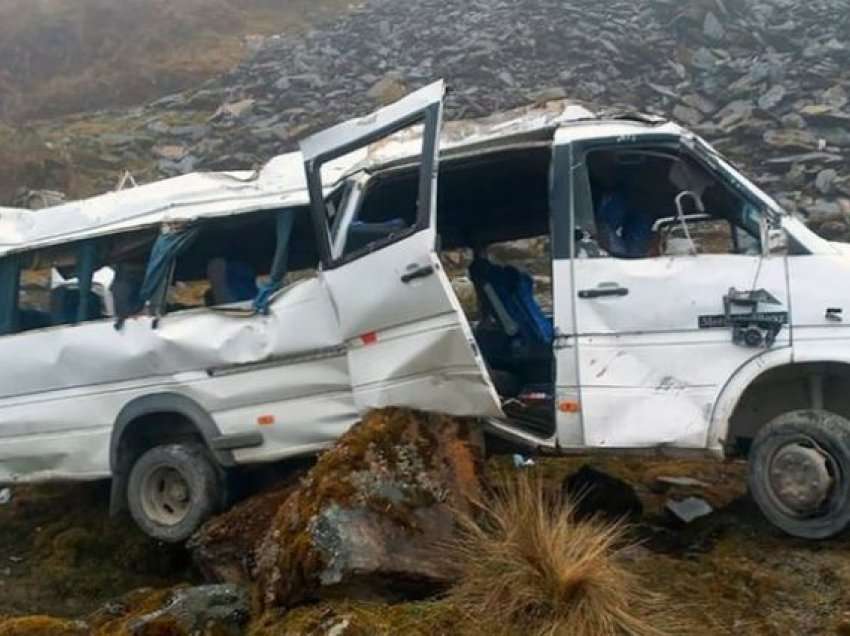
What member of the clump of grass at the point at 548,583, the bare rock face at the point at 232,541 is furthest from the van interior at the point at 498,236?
the bare rock face at the point at 232,541

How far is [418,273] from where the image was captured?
5664mm

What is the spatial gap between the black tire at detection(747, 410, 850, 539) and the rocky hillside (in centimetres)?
1067

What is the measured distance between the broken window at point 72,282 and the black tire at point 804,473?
4027 millimetres

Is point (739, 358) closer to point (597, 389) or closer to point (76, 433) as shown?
point (597, 389)

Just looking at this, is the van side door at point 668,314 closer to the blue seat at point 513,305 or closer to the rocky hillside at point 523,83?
the blue seat at point 513,305

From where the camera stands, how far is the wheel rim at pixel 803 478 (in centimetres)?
519

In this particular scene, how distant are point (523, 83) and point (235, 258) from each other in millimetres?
15237

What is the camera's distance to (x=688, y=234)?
19.2 feet

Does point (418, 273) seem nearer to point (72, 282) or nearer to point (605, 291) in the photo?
point (605, 291)

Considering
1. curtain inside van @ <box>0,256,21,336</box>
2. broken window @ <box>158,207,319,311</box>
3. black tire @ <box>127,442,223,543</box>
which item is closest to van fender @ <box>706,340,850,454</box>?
broken window @ <box>158,207,319,311</box>

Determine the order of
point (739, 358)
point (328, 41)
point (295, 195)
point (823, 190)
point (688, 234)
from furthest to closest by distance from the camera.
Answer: point (328, 41) → point (823, 190) → point (295, 195) → point (688, 234) → point (739, 358)

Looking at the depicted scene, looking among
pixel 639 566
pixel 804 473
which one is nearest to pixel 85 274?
pixel 639 566

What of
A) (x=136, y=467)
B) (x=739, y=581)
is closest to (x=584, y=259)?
(x=739, y=581)

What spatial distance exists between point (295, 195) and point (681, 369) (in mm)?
2698
